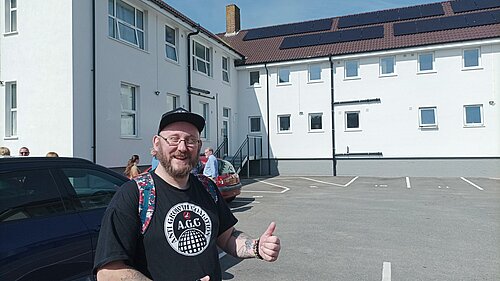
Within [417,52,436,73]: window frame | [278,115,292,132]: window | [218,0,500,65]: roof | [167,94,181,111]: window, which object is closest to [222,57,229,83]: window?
[218,0,500,65]: roof

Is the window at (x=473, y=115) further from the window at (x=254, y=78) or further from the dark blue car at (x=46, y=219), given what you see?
the dark blue car at (x=46, y=219)

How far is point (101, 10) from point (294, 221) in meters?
8.24

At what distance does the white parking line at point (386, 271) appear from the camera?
4721mm

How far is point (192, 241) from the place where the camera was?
1.79 metres

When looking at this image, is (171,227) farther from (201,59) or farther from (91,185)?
(201,59)

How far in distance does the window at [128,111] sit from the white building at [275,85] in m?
0.04

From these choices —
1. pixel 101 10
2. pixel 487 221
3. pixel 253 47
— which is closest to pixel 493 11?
pixel 253 47

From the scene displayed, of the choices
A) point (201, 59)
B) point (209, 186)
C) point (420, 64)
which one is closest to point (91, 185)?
point (209, 186)

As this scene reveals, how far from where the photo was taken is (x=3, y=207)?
284cm

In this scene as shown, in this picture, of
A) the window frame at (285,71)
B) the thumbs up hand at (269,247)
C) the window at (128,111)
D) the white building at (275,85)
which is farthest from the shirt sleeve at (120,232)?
the window frame at (285,71)

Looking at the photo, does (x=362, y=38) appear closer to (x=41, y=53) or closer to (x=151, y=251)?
(x=41, y=53)

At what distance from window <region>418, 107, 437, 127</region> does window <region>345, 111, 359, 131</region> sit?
315 cm

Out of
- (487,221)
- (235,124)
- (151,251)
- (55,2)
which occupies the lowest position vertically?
(487,221)

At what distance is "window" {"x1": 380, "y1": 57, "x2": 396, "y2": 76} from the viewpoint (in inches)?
799
